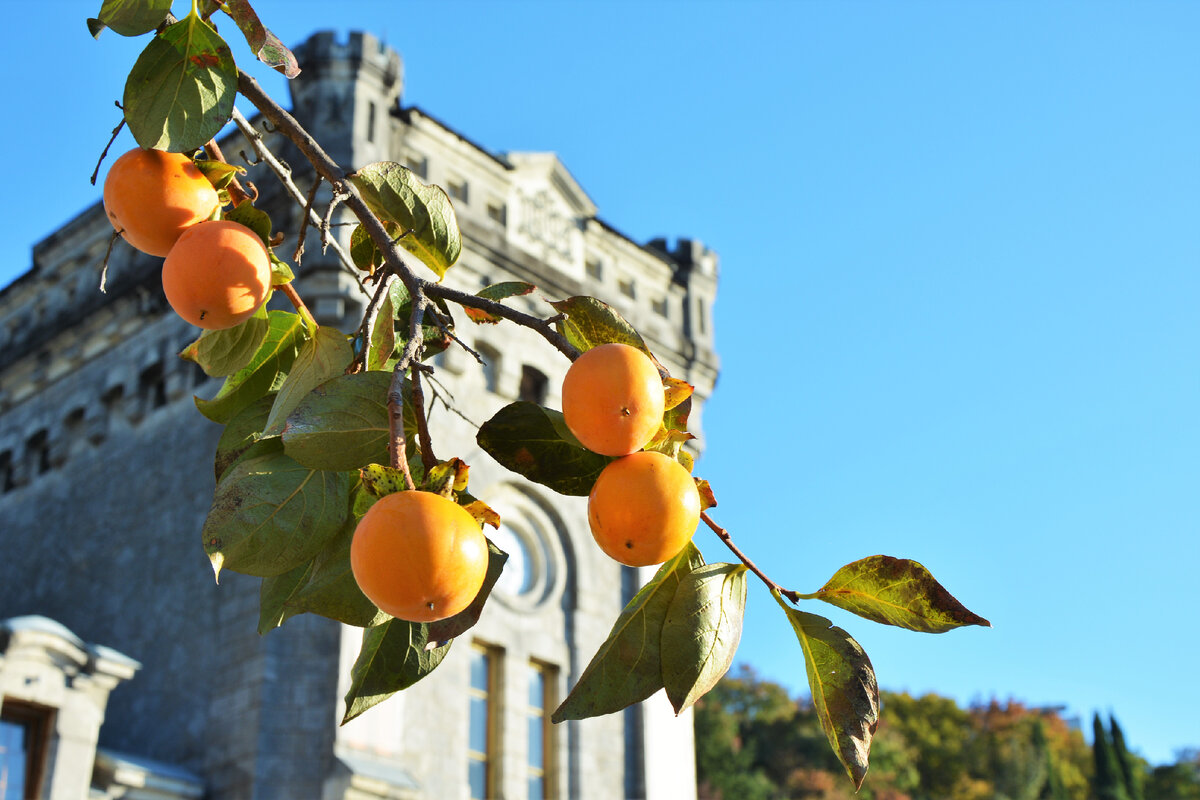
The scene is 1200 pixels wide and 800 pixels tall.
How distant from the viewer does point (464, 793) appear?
12562 millimetres

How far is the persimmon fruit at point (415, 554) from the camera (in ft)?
4.88

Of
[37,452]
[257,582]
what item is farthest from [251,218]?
[37,452]

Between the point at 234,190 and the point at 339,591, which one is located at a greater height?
the point at 234,190

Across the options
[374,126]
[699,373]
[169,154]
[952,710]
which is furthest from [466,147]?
[952,710]

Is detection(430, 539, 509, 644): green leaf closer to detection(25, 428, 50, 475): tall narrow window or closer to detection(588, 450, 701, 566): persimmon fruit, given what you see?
detection(588, 450, 701, 566): persimmon fruit

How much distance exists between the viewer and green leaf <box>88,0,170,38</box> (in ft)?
7.04

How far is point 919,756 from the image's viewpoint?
54.5 meters

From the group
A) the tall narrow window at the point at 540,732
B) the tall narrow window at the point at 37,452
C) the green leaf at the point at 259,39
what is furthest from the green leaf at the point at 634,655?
the tall narrow window at the point at 37,452

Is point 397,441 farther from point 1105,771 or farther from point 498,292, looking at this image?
point 1105,771

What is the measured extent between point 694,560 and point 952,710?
5794 centimetres

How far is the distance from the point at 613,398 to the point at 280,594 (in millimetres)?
749

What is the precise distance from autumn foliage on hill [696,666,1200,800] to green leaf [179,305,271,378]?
136 ft

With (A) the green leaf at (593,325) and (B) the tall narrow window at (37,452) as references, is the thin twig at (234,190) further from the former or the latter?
(B) the tall narrow window at (37,452)

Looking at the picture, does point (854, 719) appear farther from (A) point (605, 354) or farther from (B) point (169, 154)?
(B) point (169, 154)
